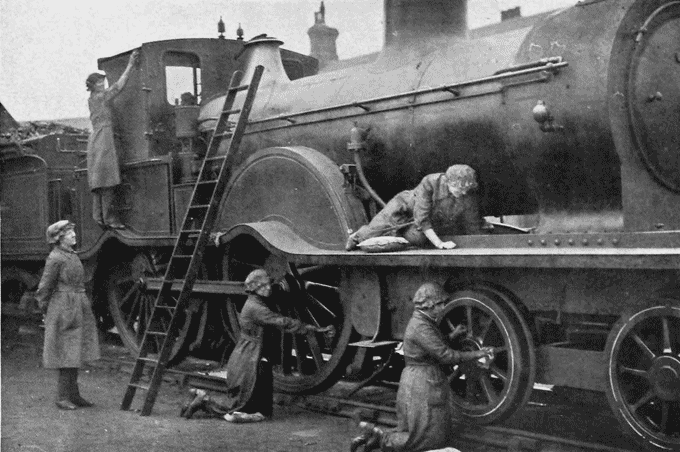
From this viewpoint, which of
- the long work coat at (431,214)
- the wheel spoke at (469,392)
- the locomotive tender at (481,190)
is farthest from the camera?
the long work coat at (431,214)

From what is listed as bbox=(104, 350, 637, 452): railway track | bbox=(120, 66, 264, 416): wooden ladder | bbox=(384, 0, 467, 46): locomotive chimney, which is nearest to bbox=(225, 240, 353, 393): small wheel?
bbox=(104, 350, 637, 452): railway track

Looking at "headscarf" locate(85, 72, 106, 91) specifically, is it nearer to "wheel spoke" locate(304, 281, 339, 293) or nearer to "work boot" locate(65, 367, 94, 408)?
"work boot" locate(65, 367, 94, 408)

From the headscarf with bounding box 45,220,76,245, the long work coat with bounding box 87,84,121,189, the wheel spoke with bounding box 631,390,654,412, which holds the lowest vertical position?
the wheel spoke with bounding box 631,390,654,412

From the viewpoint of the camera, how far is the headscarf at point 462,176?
544cm

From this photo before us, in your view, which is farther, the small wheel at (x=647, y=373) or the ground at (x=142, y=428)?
the ground at (x=142, y=428)

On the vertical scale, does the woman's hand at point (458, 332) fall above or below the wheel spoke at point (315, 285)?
below

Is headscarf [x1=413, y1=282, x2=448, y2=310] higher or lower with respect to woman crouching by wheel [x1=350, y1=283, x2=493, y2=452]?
higher

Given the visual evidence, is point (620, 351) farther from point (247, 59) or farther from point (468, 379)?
point (247, 59)

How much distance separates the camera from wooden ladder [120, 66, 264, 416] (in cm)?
691

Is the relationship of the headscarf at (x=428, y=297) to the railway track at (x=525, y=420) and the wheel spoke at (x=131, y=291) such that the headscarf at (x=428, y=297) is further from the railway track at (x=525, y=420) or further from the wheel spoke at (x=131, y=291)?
the wheel spoke at (x=131, y=291)

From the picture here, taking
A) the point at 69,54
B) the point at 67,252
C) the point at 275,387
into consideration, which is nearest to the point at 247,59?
the point at 69,54

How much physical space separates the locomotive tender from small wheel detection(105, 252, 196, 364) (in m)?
0.04

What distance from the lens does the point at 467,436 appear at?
521 cm

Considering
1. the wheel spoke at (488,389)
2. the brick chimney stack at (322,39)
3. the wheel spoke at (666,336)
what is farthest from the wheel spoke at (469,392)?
the brick chimney stack at (322,39)
